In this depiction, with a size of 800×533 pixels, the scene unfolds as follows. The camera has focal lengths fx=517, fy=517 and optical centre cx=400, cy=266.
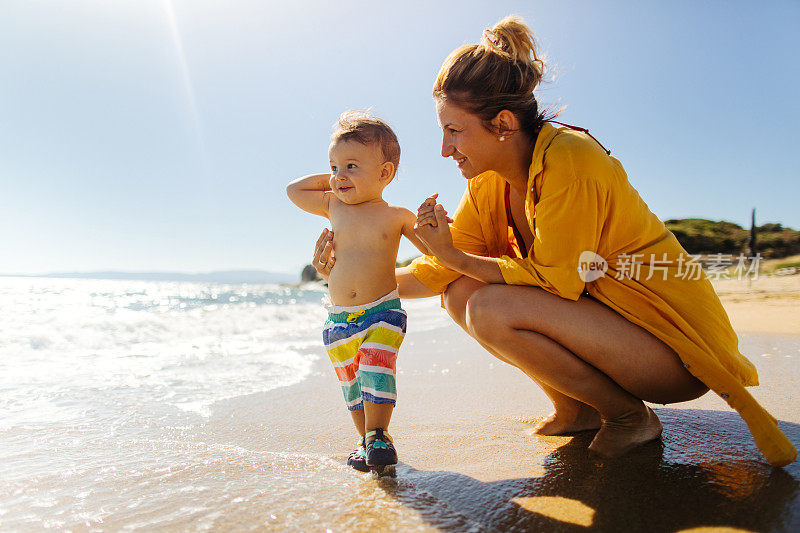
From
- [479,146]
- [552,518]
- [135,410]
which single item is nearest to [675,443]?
[552,518]

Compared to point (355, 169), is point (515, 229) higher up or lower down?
lower down

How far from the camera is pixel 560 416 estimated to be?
2332 millimetres

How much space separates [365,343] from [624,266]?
1082mm

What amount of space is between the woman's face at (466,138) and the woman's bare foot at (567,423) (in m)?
1.16

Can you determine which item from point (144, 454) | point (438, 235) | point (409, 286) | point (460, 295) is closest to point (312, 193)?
point (409, 286)

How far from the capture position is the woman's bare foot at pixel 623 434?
1979mm

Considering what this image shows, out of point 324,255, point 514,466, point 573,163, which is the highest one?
point 573,163

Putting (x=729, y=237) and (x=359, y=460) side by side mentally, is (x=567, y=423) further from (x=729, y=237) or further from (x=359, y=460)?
(x=729, y=237)

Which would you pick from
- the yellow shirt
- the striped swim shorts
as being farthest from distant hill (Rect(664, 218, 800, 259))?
the striped swim shorts

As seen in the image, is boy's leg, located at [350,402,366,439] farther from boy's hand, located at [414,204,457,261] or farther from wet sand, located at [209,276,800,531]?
boy's hand, located at [414,204,457,261]

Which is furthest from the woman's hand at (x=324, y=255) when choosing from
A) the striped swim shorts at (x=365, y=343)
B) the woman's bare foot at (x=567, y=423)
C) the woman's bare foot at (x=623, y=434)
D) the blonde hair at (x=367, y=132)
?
the woman's bare foot at (x=623, y=434)

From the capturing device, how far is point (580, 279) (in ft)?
6.45

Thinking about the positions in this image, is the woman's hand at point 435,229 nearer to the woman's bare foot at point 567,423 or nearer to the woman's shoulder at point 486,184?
the woman's shoulder at point 486,184

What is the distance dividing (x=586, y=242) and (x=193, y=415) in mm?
2289
